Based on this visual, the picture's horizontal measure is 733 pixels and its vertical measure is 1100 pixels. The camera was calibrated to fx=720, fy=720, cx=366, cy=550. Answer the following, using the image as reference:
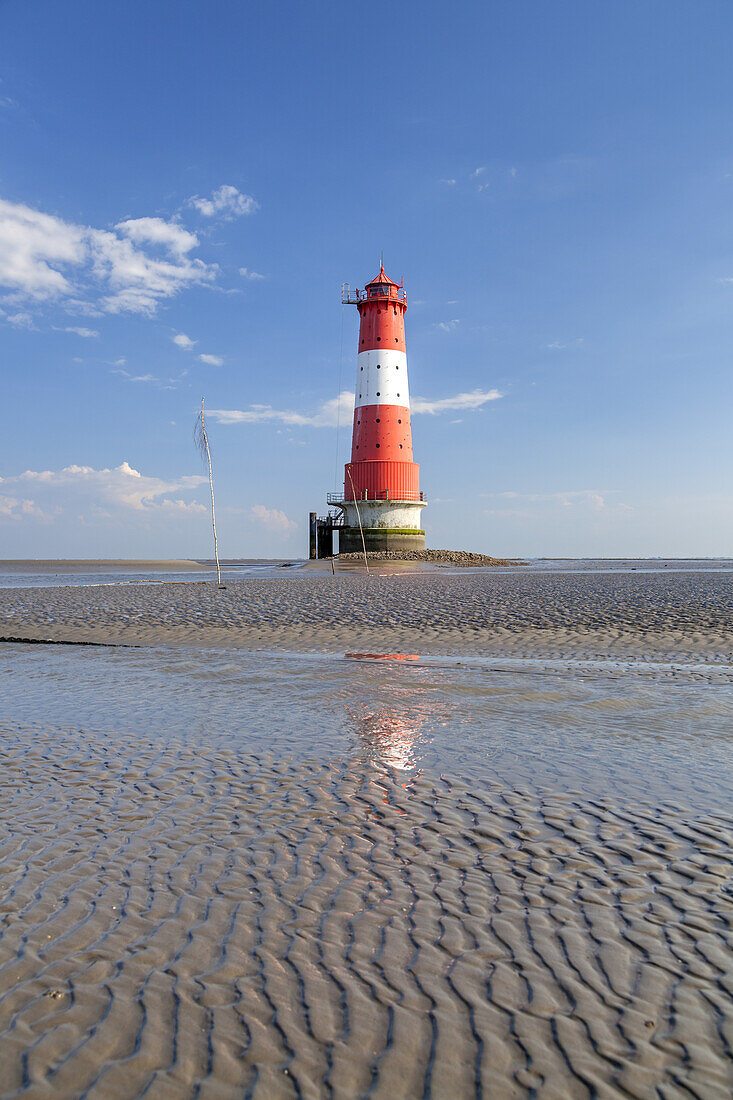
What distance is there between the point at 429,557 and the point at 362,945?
41415 millimetres

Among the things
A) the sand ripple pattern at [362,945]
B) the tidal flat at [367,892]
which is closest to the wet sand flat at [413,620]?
the tidal flat at [367,892]

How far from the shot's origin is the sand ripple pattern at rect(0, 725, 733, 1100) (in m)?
1.90

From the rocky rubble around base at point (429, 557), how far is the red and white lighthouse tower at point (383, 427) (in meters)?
1.10

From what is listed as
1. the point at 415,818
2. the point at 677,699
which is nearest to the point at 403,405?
the point at 677,699

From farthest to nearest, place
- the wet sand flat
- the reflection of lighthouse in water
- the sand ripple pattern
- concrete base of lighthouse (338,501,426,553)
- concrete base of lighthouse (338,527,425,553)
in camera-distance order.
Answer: concrete base of lighthouse (338,527,425,553) < concrete base of lighthouse (338,501,426,553) < the wet sand flat < the reflection of lighthouse in water < the sand ripple pattern

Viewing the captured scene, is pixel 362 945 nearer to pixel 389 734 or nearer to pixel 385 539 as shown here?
pixel 389 734

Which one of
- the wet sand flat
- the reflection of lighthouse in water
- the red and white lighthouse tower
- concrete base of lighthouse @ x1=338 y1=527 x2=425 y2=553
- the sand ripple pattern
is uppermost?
the red and white lighthouse tower

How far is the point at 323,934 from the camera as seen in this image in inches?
98.2

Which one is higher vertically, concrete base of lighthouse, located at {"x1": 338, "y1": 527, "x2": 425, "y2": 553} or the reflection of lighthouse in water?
concrete base of lighthouse, located at {"x1": 338, "y1": 527, "x2": 425, "y2": 553}

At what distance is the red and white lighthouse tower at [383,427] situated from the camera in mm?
42531

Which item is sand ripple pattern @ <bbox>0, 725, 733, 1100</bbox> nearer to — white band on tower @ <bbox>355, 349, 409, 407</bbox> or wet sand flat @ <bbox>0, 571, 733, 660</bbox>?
wet sand flat @ <bbox>0, 571, 733, 660</bbox>

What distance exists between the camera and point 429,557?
4366 cm

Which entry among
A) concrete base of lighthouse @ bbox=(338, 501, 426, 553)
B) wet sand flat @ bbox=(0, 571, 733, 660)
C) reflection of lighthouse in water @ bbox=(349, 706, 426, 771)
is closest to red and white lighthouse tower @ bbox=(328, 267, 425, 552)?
concrete base of lighthouse @ bbox=(338, 501, 426, 553)

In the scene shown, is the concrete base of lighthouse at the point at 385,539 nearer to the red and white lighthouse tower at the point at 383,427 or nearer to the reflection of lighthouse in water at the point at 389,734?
the red and white lighthouse tower at the point at 383,427
